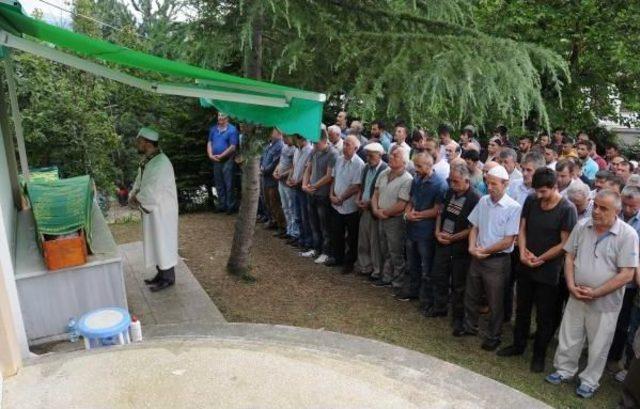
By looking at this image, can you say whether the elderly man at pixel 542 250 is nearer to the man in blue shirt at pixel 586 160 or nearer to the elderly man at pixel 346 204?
the elderly man at pixel 346 204

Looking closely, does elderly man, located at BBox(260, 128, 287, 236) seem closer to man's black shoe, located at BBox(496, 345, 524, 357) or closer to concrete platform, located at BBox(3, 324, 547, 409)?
man's black shoe, located at BBox(496, 345, 524, 357)

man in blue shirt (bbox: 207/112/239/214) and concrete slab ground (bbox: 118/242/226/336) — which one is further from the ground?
man in blue shirt (bbox: 207/112/239/214)

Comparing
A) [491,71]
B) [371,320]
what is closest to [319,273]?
[371,320]

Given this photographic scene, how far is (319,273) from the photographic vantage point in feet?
24.0

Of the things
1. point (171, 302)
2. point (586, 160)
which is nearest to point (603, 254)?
point (586, 160)

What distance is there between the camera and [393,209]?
6.37 meters

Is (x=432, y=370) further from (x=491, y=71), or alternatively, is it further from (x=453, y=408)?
(x=491, y=71)

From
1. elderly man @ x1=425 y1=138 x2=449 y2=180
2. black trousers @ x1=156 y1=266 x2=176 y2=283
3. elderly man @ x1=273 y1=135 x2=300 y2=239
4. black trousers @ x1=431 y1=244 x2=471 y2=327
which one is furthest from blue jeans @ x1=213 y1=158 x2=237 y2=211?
black trousers @ x1=431 y1=244 x2=471 y2=327

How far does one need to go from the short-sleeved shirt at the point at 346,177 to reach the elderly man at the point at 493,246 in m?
2.13

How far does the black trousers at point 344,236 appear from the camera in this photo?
7320mm

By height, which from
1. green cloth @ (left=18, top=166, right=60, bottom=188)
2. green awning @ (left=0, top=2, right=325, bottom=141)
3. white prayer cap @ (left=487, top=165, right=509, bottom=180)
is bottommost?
green cloth @ (left=18, top=166, right=60, bottom=188)

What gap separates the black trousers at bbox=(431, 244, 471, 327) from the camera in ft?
18.3

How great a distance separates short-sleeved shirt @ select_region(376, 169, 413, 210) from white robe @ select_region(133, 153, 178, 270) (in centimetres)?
246

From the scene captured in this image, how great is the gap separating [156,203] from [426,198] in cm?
306
